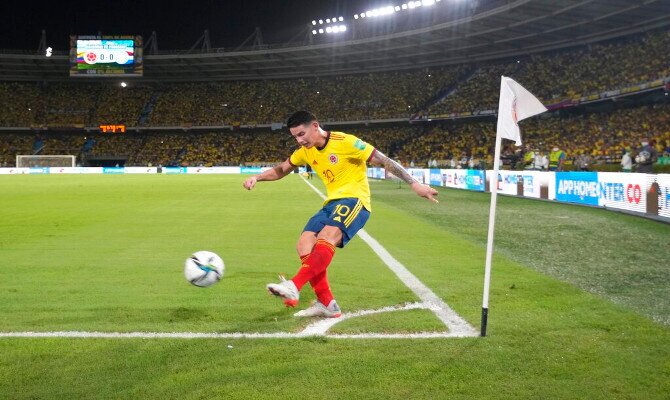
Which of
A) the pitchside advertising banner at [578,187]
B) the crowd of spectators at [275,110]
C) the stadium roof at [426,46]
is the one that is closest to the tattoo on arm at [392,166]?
the pitchside advertising banner at [578,187]

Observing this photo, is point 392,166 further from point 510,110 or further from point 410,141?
point 410,141

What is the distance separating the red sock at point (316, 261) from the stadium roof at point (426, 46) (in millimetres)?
39791

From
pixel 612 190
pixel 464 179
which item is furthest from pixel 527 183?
pixel 464 179

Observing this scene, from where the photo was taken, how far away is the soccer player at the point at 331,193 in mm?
5055

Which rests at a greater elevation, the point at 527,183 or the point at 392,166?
the point at 392,166

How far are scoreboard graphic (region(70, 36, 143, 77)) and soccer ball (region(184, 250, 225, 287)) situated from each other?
2437 inches

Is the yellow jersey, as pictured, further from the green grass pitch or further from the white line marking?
the white line marking

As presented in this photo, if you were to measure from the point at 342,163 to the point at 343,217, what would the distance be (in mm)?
522

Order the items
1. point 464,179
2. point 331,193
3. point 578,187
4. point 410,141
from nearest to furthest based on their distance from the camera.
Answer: point 331,193 → point 578,187 → point 464,179 → point 410,141

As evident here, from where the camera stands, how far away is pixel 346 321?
5000mm

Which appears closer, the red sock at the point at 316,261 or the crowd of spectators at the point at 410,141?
the red sock at the point at 316,261

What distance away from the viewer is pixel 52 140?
71.8 m

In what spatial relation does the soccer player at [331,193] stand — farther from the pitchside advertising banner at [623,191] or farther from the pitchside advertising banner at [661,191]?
the pitchside advertising banner at [623,191]

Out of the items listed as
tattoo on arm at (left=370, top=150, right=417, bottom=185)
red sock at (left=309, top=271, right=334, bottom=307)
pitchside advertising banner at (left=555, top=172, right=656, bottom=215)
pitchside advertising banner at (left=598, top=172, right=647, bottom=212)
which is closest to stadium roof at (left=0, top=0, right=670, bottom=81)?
pitchside advertising banner at (left=555, top=172, right=656, bottom=215)
